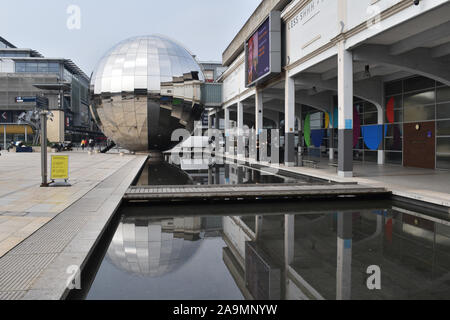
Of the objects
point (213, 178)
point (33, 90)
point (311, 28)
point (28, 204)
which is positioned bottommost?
point (28, 204)

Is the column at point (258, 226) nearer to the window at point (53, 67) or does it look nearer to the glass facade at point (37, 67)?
the glass facade at point (37, 67)

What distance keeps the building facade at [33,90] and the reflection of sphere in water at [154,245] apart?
2336 inches

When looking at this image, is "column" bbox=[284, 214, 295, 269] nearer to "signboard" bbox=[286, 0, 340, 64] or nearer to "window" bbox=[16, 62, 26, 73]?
"signboard" bbox=[286, 0, 340, 64]

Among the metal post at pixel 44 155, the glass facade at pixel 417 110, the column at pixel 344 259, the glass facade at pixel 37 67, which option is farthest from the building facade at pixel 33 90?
the column at pixel 344 259

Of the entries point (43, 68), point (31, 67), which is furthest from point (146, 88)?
point (31, 67)

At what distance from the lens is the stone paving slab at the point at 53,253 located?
3.60 m

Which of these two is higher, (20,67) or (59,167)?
(20,67)

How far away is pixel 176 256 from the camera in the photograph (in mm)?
5250

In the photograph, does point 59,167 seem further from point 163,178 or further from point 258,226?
point 258,226

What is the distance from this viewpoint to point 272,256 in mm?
5168

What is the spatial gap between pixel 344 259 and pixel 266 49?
722 inches
